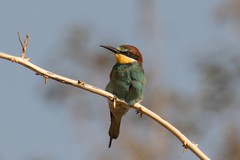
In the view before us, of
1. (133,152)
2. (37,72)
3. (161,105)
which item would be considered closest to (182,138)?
(37,72)

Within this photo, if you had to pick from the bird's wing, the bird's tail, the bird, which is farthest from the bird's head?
the bird's tail

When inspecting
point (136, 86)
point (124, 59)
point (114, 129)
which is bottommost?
point (114, 129)

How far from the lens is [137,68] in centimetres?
509

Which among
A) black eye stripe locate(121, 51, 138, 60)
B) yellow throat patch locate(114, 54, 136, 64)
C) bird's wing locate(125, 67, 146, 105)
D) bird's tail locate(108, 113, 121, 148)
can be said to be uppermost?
black eye stripe locate(121, 51, 138, 60)

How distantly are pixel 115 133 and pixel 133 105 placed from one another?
0.58 m

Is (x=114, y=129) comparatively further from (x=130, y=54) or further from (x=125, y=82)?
(x=130, y=54)

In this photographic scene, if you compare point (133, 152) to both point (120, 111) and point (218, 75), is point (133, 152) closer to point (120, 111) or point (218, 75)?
point (218, 75)

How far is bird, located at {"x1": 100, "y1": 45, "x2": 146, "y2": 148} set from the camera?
483 centimetres

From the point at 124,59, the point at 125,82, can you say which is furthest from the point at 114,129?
the point at 124,59

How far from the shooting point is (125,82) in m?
4.93

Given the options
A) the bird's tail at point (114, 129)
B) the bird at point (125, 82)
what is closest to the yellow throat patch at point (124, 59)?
the bird at point (125, 82)

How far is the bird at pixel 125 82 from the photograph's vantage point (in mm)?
4832

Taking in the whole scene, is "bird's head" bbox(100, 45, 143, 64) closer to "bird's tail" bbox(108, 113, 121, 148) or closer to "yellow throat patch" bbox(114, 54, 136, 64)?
"yellow throat patch" bbox(114, 54, 136, 64)

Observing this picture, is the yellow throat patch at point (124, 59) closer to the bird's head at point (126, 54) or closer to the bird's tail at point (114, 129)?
the bird's head at point (126, 54)
